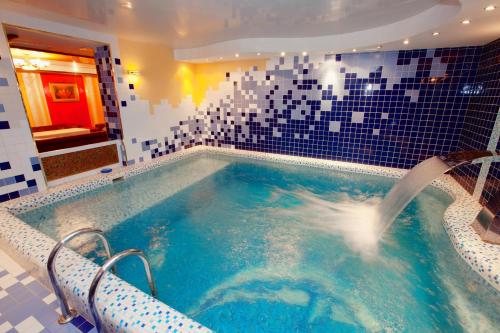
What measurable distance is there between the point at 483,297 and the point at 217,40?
14.5 ft

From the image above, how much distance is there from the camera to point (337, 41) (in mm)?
3504

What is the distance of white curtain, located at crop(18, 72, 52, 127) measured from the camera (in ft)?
19.9

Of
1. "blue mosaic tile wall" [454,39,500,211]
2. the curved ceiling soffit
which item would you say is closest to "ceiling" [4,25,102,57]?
the curved ceiling soffit

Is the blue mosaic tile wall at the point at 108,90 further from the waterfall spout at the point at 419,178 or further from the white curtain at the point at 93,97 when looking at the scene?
the white curtain at the point at 93,97

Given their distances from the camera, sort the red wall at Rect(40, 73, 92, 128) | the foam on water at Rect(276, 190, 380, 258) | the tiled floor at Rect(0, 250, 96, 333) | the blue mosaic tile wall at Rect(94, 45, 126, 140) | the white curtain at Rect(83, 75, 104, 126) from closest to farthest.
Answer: the tiled floor at Rect(0, 250, 96, 333) → the foam on water at Rect(276, 190, 380, 258) → the blue mosaic tile wall at Rect(94, 45, 126, 140) → the red wall at Rect(40, 73, 92, 128) → the white curtain at Rect(83, 75, 104, 126)

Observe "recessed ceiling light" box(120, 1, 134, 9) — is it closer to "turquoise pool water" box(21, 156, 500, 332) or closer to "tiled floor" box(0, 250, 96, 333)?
"turquoise pool water" box(21, 156, 500, 332)

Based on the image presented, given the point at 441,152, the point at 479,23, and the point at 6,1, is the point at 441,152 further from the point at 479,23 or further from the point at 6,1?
the point at 6,1

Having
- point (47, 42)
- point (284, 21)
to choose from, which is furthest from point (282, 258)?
point (47, 42)

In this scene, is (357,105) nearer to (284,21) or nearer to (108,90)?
(284,21)

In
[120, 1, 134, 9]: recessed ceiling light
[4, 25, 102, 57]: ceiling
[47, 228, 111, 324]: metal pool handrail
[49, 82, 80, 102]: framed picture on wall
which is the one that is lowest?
[47, 228, 111, 324]: metal pool handrail

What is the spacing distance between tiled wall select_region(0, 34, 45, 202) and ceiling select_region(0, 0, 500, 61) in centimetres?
73

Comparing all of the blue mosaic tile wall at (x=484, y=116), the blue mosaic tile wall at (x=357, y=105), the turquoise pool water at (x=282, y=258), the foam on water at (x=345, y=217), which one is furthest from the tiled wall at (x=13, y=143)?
the blue mosaic tile wall at (x=484, y=116)

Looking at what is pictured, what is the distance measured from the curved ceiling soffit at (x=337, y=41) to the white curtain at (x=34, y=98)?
4579 millimetres

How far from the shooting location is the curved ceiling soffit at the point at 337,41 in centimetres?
230
